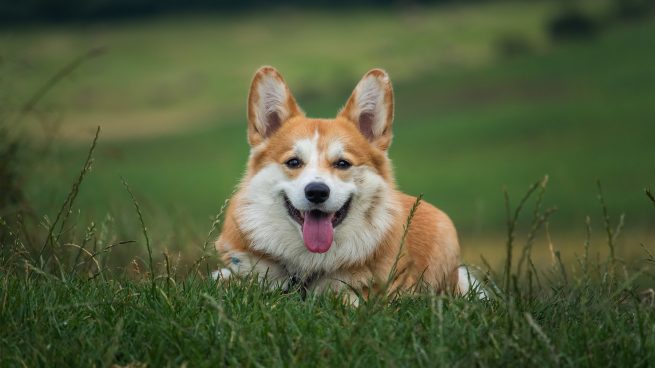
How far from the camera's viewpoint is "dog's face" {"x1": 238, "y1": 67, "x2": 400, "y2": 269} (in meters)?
4.93

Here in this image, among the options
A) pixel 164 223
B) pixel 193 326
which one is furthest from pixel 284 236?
pixel 164 223

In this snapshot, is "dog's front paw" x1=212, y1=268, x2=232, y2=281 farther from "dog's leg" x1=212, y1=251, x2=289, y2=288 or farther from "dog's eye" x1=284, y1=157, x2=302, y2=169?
"dog's eye" x1=284, y1=157, x2=302, y2=169

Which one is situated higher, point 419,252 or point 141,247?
point 419,252

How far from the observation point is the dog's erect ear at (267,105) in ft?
17.3

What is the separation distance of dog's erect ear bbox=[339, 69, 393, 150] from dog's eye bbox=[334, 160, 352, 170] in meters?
0.37

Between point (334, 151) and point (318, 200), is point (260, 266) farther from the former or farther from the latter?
point (334, 151)

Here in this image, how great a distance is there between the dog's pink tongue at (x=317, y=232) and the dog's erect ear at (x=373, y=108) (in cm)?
69

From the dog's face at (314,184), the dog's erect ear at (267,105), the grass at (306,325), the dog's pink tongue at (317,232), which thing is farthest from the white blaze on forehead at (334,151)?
the grass at (306,325)

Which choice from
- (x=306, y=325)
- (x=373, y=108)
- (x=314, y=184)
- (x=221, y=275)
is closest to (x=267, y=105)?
(x=373, y=108)

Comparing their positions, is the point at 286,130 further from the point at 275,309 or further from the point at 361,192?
the point at 275,309

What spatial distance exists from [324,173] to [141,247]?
2.52m

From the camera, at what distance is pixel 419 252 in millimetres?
5504

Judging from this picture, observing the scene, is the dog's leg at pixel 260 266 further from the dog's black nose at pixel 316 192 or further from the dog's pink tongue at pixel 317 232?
the dog's black nose at pixel 316 192

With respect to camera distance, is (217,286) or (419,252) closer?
(217,286)
